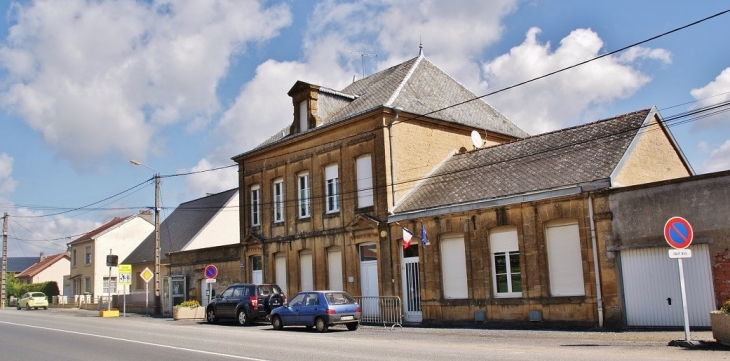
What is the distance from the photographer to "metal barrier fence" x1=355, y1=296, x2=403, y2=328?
23.6 metres

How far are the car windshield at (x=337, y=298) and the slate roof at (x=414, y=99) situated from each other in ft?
25.4

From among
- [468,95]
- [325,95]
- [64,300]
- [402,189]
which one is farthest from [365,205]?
[64,300]

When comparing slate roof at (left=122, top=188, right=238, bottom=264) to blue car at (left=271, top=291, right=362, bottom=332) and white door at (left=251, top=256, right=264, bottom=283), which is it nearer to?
white door at (left=251, top=256, right=264, bottom=283)

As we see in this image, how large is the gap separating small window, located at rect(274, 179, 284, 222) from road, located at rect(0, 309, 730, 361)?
11109 mm

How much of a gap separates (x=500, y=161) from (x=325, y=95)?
9.38 m

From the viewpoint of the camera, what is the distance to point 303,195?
29812 mm

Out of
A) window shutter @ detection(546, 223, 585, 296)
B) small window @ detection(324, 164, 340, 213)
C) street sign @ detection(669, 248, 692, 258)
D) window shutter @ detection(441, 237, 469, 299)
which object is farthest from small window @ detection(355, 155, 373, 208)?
street sign @ detection(669, 248, 692, 258)

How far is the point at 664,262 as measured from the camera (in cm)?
1730

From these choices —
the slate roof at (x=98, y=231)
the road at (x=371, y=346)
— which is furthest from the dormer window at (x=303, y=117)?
the slate roof at (x=98, y=231)

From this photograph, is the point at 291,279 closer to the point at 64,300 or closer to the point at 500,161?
the point at 500,161

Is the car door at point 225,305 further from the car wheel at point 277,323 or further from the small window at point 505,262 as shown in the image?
the small window at point 505,262

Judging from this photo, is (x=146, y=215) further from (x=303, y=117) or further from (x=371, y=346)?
(x=371, y=346)

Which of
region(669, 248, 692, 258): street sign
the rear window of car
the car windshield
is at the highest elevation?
region(669, 248, 692, 258): street sign

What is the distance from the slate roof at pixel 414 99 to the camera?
89.0 ft
